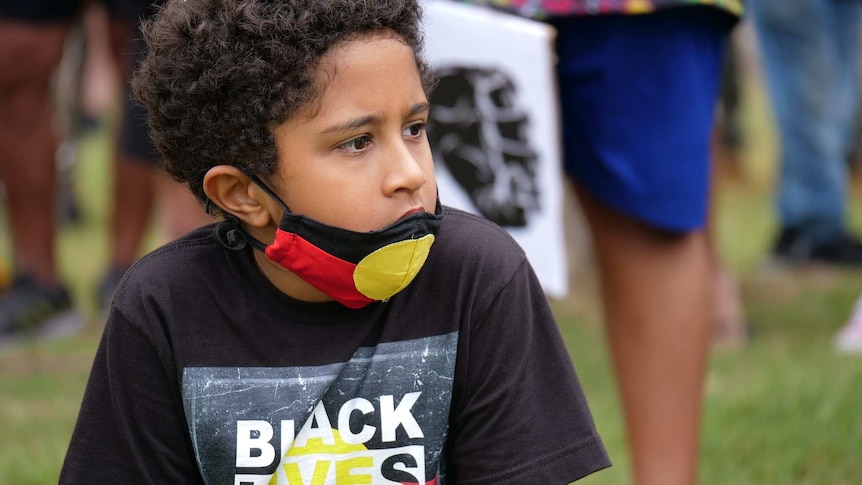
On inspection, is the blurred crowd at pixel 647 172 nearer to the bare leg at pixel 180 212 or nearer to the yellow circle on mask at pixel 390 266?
the bare leg at pixel 180 212

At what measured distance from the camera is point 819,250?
5.33m

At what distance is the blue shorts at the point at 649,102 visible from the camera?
241 cm

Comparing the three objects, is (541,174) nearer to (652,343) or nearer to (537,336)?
(652,343)

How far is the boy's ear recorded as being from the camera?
6.43 ft

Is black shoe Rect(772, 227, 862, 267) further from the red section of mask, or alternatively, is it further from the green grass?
the red section of mask

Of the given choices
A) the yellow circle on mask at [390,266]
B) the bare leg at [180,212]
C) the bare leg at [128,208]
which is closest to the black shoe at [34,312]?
the bare leg at [128,208]

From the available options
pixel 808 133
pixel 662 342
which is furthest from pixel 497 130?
pixel 808 133

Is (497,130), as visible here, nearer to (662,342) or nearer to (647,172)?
(647,172)

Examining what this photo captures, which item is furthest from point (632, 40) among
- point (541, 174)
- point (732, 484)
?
point (732, 484)

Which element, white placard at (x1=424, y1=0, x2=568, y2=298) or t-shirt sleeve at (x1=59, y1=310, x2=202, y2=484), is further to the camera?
white placard at (x1=424, y1=0, x2=568, y2=298)

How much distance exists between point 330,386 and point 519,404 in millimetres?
298

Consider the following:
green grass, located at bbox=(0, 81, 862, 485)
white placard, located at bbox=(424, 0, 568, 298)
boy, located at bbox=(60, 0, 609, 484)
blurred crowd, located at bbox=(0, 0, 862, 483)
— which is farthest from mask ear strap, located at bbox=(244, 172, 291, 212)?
green grass, located at bbox=(0, 81, 862, 485)

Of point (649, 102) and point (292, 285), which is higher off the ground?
point (649, 102)

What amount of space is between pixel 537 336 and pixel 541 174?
61cm
